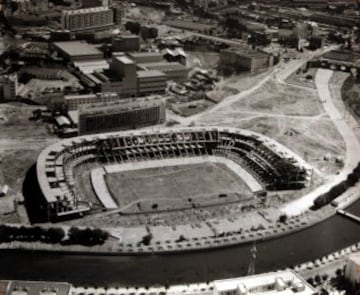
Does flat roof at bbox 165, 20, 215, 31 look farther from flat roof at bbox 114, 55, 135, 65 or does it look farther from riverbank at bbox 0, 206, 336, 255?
riverbank at bbox 0, 206, 336, 255

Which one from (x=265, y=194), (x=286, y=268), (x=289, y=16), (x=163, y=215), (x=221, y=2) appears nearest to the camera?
(x=286, y=268)

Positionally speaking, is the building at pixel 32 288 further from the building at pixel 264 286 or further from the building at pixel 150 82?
the building at pixel 150 82

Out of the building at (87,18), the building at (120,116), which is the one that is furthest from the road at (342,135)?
the building at (87,18)

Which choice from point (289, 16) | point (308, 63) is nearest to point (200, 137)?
point (308, 63)

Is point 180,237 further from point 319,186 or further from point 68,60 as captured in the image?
point 68,60

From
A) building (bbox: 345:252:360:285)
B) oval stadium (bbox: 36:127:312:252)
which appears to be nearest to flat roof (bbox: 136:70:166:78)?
oval stadium (bbox: 36:127:312:252)

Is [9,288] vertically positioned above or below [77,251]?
above

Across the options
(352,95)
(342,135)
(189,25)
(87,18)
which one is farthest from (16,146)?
(189,25)
